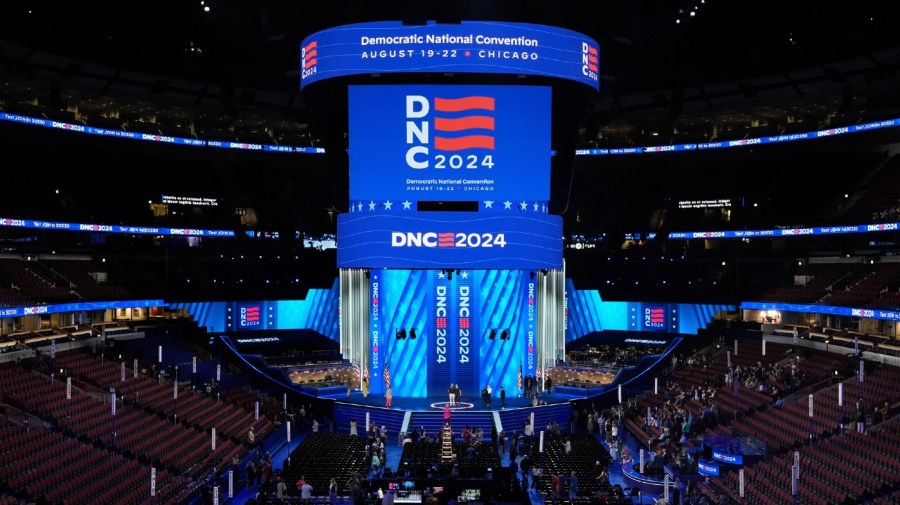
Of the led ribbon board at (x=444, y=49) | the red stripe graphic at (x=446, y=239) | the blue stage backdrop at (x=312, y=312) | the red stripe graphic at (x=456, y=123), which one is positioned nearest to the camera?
the led ribbon board at (x=444, y=49)

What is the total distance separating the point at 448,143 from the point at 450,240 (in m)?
3.62

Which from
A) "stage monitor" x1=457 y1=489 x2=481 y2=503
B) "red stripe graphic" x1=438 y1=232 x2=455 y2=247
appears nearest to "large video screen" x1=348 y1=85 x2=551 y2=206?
"red stripe graphic" x1=438 y1=232 x2=455 y2=247

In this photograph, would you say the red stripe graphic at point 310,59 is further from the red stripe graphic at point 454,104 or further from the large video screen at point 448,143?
the red stripe graphic at point 454,104

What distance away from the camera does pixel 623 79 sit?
4500 cm

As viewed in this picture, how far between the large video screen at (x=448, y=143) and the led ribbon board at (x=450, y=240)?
0.76 m

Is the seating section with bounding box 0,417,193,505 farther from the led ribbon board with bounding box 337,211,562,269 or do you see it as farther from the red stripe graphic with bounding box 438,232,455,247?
the red stripe graphic with bounding box 438,232,455,247

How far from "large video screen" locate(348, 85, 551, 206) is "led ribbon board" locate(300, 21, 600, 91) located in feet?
3.52

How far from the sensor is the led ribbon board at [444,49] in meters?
31.2

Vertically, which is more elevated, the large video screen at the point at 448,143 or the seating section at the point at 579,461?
the large video screen at the point at 448,143

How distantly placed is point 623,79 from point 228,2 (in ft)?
68.1

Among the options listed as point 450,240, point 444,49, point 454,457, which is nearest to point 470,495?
point 454,457

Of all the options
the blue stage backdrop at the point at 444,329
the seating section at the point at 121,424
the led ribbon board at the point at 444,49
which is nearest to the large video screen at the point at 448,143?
the led ribbon board at the point at 444,49

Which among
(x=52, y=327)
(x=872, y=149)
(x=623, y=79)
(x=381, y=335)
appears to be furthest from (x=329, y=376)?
(x=872, y=149)

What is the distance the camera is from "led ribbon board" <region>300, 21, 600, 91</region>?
31203 millimetres
